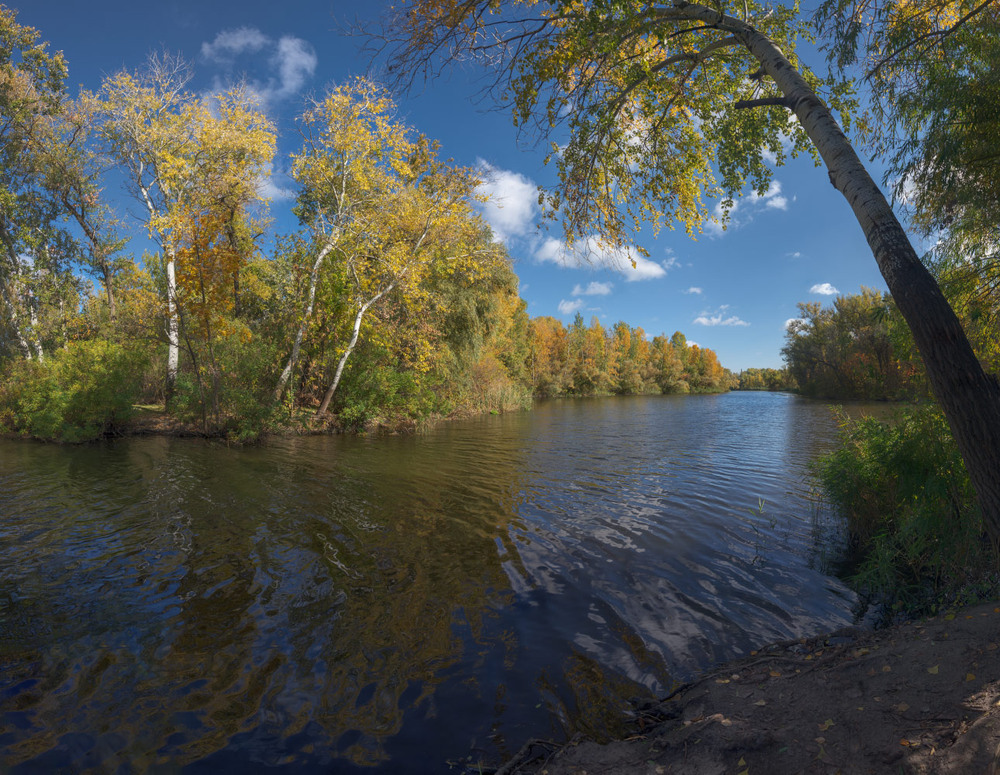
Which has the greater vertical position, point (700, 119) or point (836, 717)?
point (700, 119)

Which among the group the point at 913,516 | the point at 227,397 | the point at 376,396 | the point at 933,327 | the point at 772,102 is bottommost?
the point at 913,516

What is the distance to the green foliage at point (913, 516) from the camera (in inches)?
178

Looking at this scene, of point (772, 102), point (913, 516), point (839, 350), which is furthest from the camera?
point (839, 350)

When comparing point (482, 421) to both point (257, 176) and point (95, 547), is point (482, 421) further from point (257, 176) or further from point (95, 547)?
point (95, 547)

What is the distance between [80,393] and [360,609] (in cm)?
1543

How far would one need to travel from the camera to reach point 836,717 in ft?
8.25

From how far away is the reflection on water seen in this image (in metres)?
3.07

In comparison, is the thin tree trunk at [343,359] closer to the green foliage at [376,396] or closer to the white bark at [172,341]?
the green foliage at [376,396]

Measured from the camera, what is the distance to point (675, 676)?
368cm

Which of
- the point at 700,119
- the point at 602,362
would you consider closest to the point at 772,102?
the point at 700,119

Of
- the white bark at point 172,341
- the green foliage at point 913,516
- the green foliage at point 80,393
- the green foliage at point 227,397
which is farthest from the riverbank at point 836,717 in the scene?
the white bark at point 172,341

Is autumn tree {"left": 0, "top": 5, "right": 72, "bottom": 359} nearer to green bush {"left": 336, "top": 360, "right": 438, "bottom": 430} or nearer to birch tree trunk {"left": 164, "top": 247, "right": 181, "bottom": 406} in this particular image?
birch tree trunk {"left": 164, "top": 247, "right": 181, "bottom": 406}

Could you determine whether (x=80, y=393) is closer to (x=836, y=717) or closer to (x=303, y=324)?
(x=303, y=324)

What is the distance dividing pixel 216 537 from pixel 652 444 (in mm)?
14549
